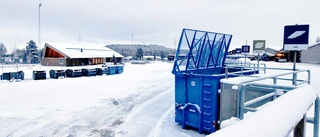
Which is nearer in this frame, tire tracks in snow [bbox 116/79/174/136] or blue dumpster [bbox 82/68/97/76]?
tire tracks in snow [bbox 116/79/174/136]

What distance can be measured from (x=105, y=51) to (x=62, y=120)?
44.1 meters

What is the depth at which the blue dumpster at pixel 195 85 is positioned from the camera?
25.9 ft

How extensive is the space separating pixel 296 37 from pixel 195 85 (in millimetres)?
4103

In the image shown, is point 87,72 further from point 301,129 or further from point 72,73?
point 301,129

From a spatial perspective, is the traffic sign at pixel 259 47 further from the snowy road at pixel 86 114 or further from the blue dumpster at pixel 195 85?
the blue dumpster at pixel 195 85

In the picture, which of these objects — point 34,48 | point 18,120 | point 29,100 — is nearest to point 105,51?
point 34,48

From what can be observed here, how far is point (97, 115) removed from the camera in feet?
33.8

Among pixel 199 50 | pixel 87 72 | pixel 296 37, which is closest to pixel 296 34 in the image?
pixel 296 37

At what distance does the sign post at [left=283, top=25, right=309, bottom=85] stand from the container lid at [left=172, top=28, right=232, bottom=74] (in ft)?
11.8

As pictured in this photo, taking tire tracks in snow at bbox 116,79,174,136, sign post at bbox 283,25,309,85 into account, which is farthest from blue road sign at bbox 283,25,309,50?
tire tracks in snow at bbox 116,79,174,136

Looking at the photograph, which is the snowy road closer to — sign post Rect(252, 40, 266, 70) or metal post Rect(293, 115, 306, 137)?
metal post Rect(293, 115, 306, 137)

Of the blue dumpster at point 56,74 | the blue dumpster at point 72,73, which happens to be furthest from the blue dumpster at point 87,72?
the blue dumpster at point 56,74

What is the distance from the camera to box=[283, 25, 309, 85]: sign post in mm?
8141

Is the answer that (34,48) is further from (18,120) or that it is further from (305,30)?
(305,30)
